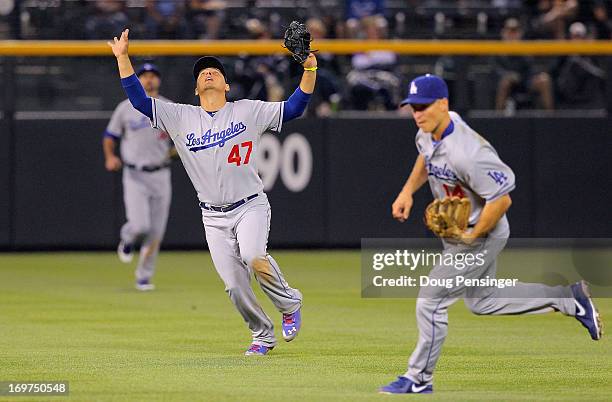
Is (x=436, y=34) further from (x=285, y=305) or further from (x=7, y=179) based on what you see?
(x=285, y=305)

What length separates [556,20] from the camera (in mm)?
19266

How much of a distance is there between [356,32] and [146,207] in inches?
221

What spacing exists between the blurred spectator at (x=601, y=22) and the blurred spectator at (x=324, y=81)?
382 centimetres

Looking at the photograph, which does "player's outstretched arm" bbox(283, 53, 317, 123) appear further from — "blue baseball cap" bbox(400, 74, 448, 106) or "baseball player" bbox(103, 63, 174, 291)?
"baseball player" bbox(103, 63, 174, 291)

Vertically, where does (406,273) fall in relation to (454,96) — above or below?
below

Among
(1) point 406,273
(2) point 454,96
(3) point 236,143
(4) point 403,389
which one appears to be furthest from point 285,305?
(2) point 454,96

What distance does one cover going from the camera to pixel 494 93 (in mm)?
18719

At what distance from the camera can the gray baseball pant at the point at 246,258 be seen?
9.12 meters

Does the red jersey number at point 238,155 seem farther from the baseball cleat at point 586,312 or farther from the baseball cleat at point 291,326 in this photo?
the baseball cleat at point 586,312

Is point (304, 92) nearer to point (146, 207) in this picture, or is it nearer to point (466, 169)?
point (466, 169)

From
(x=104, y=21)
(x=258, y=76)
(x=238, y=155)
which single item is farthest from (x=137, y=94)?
(x=104, y=21)

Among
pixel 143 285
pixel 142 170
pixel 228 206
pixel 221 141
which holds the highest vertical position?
pixel 221 141

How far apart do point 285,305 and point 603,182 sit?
34.9 feet

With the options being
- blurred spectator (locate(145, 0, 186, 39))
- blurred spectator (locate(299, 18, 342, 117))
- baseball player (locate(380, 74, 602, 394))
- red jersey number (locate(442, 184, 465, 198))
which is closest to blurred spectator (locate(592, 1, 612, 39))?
blurred spectator (locate(299, 18, 342, 117))
